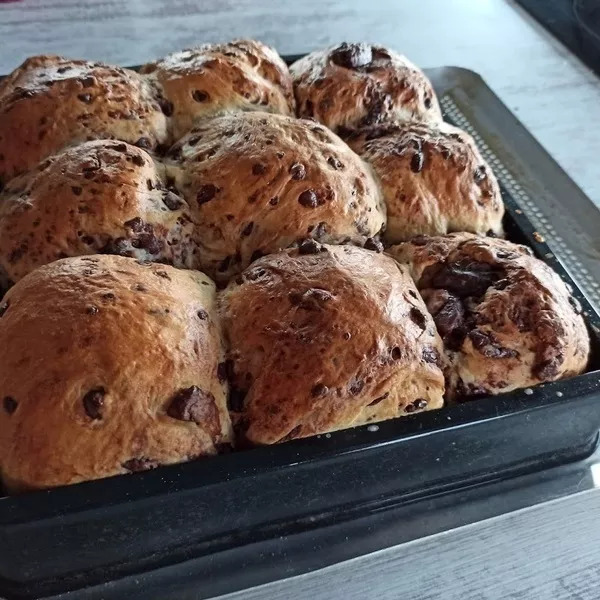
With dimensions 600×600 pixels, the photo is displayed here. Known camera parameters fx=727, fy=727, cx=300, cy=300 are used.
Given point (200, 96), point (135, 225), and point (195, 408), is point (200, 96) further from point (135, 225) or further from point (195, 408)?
point (195, 408)

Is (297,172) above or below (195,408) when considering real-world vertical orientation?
above

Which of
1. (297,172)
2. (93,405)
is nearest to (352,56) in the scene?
(297,172)

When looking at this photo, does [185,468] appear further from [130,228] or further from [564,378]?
[564,378]

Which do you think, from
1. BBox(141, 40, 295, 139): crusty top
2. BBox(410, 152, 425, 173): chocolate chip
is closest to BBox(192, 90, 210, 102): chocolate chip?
BBox(141, 40, 295, 139): crusty top

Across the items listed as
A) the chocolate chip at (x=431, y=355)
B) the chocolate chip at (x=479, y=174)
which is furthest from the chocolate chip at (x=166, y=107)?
the chocolate chip at (x=431, y=355)

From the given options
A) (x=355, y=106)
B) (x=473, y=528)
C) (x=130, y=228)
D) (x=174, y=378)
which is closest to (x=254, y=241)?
(x=130, y=228)

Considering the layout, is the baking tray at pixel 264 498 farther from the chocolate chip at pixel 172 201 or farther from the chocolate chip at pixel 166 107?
the chocolate chip at pixel 166 107
